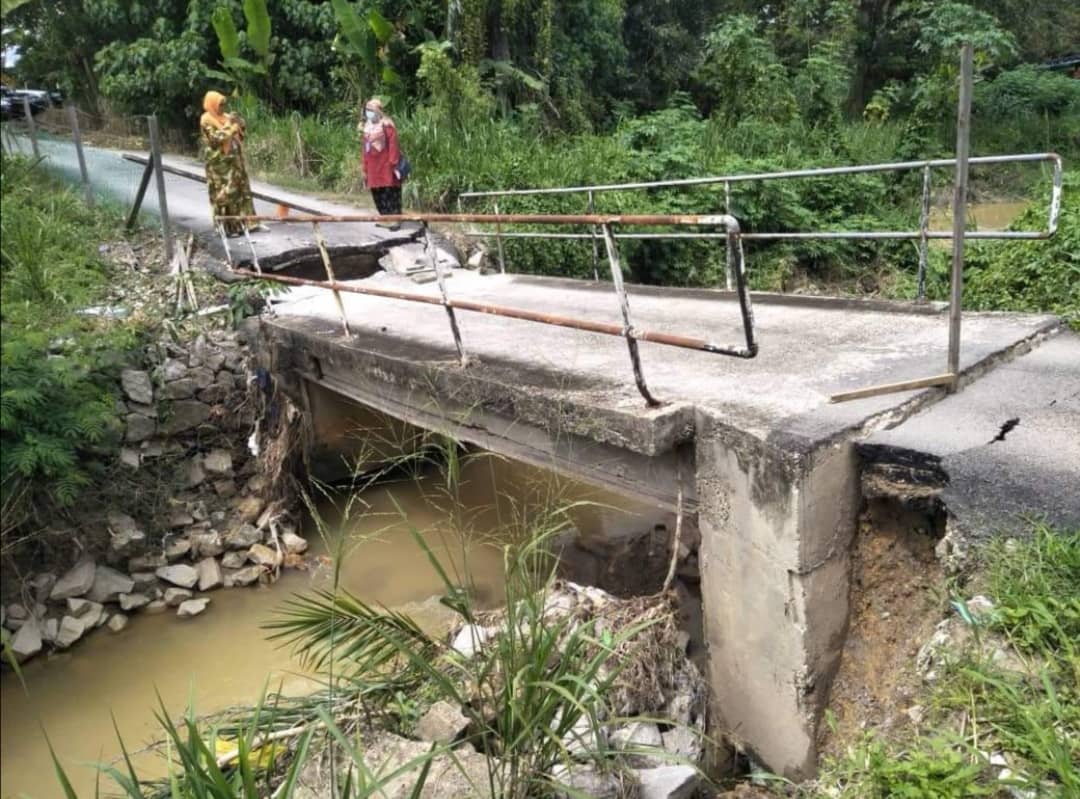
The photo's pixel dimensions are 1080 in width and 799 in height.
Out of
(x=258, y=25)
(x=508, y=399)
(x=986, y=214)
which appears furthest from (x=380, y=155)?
(x=986, y=214)

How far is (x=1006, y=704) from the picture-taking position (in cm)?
235

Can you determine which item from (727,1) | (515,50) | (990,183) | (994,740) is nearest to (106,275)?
(994,740)

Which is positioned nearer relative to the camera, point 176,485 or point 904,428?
point 904,428

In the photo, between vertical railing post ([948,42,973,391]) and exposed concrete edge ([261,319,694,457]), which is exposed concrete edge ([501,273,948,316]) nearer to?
vertical railing post ([948,42,973,391])

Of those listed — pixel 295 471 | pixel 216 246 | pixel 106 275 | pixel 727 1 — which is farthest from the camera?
pixel 727 1

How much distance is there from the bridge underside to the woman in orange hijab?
3.58 metres

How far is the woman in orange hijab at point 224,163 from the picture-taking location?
8203 millimetres

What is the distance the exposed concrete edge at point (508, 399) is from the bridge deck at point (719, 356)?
0.13 feet

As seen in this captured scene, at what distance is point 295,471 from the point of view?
22.0 feet

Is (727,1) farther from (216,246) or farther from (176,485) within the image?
(176,485)

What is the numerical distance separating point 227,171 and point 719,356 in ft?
19.6

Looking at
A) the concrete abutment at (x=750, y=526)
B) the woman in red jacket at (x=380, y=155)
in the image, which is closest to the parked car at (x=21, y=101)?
the woman in red jacket at (x=380, y=155)

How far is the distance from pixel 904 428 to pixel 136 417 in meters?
5.33

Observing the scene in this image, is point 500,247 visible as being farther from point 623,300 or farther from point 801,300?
point 623,300
